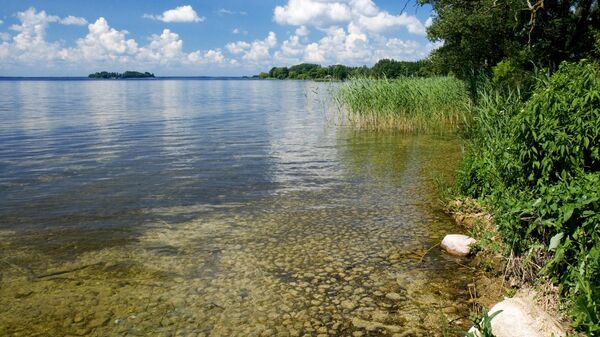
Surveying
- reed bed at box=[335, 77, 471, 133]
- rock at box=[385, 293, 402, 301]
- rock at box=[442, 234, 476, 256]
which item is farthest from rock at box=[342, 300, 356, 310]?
reed bed at box=[335, 77, 471, 133]

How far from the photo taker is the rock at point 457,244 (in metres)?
7.37

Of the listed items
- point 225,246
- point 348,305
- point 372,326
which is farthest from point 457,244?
point 225,246

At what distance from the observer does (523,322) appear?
4645mm

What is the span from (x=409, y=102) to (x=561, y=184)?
17.7m

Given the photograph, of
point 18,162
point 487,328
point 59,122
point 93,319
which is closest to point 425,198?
point 487,328

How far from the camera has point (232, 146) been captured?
1947 centimetres

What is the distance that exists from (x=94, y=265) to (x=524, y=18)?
57.2 feet

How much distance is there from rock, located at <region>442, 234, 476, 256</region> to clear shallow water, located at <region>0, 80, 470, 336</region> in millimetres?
218

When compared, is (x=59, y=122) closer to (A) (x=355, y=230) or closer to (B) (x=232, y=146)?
(B) (x=232, y=146)

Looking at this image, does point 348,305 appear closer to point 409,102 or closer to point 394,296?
point 394,296

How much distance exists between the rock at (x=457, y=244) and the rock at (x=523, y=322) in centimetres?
234

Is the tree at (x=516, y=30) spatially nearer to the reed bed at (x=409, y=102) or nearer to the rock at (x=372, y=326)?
the reed bed at (x=409, y=102)

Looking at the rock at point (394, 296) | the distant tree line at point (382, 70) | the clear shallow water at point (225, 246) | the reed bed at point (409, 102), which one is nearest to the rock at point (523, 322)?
the clear shallow water at point (225, 246)

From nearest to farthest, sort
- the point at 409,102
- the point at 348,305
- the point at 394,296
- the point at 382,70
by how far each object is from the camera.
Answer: the point at 348,305 < the point at 394,296 < the point at 409,102 < the point at 382,70
